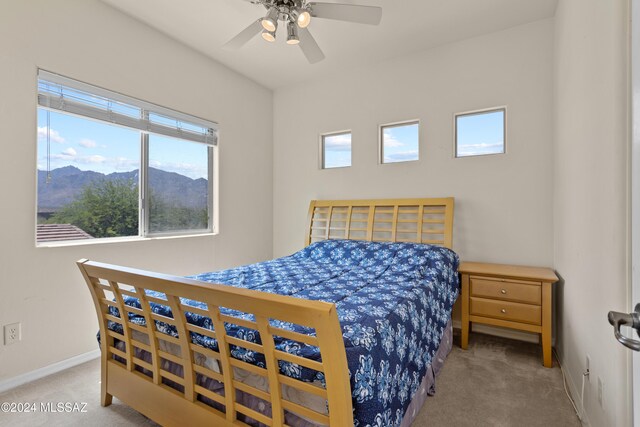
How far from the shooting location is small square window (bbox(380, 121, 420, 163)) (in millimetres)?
3316

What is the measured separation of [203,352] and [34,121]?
7.10 feet

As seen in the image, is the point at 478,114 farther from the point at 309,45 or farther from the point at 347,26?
the point at 309,45

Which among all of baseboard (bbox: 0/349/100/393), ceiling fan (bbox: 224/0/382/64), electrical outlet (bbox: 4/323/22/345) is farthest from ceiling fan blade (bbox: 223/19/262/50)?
baseboard (bbox: 0/349/100/393)

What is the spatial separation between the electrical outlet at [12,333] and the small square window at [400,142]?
11.3 ft

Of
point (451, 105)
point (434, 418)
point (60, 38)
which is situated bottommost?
point (434, 418)

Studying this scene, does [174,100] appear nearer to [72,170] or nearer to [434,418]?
[72,170]

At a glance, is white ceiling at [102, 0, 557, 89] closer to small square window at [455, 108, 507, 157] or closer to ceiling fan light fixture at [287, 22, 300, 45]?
ceiling fan light fixture at [287, 22, 300, 45]

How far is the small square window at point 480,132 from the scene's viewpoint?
9.55ft

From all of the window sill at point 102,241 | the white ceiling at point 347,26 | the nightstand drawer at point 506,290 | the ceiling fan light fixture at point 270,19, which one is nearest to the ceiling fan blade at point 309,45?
the ceiling fan light fixture at point 270,19

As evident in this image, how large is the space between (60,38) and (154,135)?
3.10ft

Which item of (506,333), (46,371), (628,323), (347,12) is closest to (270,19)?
(347,12)

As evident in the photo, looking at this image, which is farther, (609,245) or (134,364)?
(134,364)

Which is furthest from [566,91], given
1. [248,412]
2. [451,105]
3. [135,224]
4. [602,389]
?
[135,224]

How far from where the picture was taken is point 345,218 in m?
3.62
